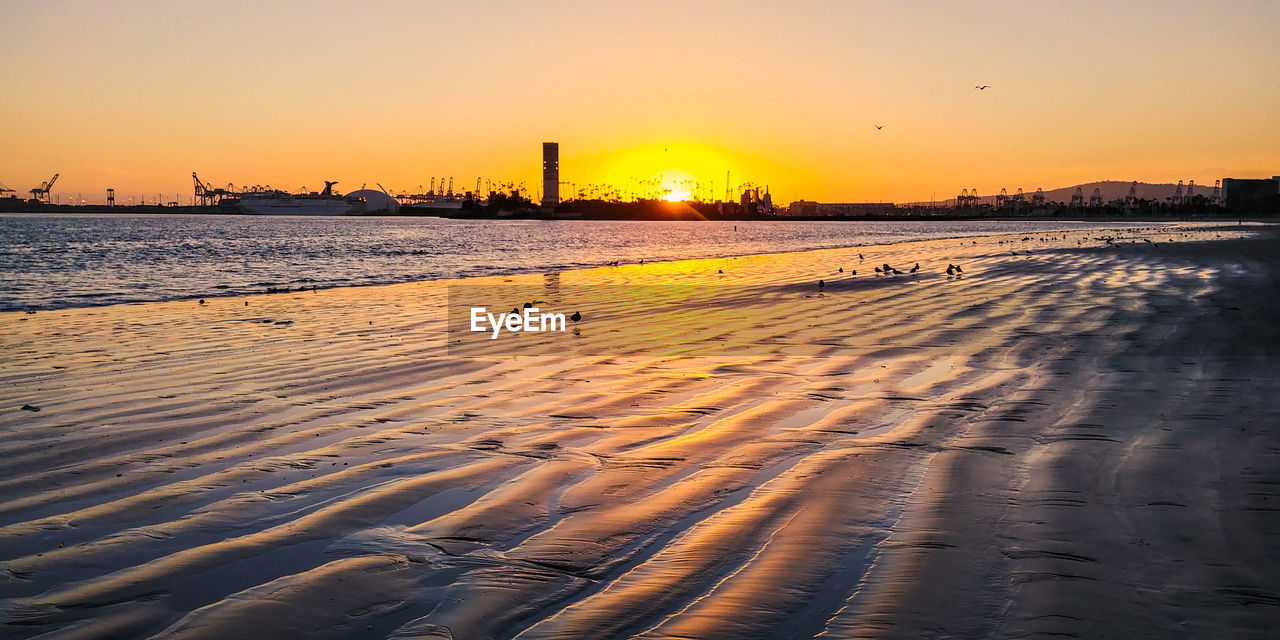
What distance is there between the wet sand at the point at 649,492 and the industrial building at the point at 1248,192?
6641 inches

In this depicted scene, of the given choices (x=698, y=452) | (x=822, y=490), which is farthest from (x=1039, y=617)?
(x=698, y=452)

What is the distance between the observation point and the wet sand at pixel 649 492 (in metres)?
2.89

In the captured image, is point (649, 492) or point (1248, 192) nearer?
point (649, 492)

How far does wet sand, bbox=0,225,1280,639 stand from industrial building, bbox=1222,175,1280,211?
169 m

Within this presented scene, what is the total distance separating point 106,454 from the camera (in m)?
4.89

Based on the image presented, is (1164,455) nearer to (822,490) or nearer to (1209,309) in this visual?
(822,490)

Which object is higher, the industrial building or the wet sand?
the industrial building

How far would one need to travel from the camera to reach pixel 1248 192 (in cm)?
15450

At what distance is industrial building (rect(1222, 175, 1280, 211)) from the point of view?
482ft

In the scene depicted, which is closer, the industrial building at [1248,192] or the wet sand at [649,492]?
the wet sand at [649,492]

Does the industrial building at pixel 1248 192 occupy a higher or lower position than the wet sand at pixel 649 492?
higher

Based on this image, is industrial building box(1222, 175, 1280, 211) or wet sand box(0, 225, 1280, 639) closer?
wet sand box(0, 225, 1280, 639)

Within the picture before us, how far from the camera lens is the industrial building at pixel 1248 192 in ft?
482

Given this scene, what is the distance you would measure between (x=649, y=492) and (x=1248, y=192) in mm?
Result: 187963
